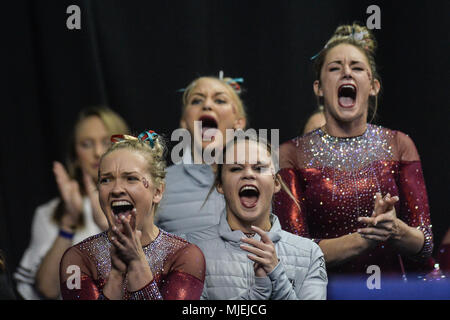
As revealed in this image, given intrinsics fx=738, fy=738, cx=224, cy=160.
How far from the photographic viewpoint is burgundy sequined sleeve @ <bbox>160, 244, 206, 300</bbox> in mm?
A: 2012

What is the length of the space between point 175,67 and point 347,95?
2.16 ft

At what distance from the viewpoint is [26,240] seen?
279cm

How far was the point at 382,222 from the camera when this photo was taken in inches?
82.3

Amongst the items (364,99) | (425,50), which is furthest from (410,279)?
(425,50)

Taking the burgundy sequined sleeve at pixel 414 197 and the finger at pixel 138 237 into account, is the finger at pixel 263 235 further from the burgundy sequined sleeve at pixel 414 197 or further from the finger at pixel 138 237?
the burgundy sequined sleeve at pixel 414 197

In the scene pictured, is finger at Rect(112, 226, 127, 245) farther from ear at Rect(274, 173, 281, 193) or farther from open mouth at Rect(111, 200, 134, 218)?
ear at Rect(274, 173, 281, 193)

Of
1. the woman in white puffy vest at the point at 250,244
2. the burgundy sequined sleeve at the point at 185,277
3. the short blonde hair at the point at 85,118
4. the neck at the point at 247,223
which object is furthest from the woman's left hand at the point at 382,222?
the short blonde hair at the point at 85,118

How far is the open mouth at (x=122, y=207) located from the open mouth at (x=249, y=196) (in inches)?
12.3

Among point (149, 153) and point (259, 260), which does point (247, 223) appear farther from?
point (149, 153)

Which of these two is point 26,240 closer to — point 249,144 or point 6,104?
point 6,104

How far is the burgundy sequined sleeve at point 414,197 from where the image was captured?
86.7 inches

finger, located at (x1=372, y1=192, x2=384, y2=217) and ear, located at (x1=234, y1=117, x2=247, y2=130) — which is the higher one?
ear, located at (x1=234, y1=117, x2=247, y2=130)

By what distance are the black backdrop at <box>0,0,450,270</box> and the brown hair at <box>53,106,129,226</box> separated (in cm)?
3

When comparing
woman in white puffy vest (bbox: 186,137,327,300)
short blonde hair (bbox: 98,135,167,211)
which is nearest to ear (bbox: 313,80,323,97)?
woman in white puffy vest (bbox: 186,137,327,300)
